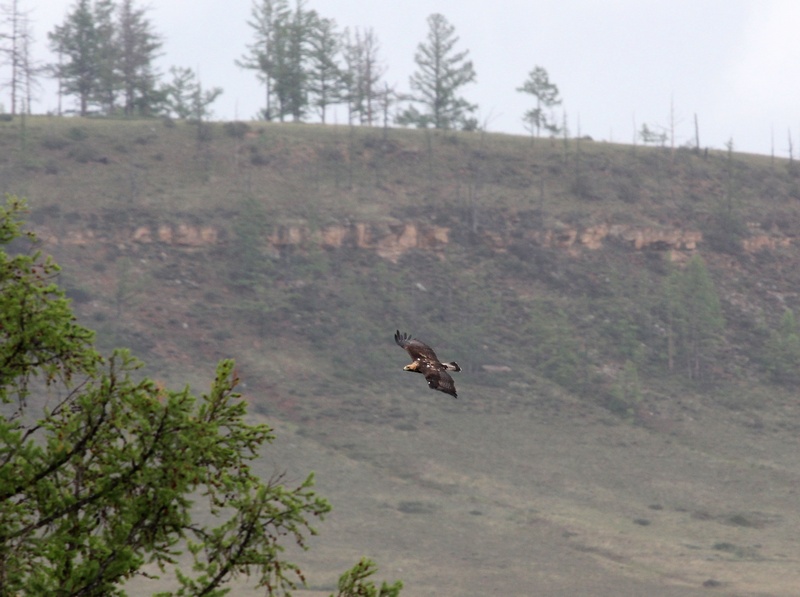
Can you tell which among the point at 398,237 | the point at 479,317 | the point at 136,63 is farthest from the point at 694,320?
the point at 136,63

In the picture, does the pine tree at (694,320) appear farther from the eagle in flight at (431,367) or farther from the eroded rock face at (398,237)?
the eagle in flight at (431,367)

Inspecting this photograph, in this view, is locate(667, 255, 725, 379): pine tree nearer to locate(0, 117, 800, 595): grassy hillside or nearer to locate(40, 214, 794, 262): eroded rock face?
locate(0, 117, 800, 595): grassy hillside

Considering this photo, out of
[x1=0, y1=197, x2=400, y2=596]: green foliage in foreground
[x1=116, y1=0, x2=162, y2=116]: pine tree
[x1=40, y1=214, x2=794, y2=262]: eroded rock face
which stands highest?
[x1=116, y1=0, x2=162, y2=116]: pine tree

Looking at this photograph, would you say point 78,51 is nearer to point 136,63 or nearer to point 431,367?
point 136,63

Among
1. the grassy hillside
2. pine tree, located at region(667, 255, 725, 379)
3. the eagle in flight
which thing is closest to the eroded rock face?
the grassy hillside

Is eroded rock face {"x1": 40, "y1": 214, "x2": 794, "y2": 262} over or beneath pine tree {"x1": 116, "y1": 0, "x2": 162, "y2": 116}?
beneath

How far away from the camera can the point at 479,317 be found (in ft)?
241

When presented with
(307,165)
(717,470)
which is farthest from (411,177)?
(717,470)

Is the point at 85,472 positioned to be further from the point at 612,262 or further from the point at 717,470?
the point at 612,262

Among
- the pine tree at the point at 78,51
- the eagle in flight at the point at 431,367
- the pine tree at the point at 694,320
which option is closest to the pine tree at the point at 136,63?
the pine tree at the point at 78,51

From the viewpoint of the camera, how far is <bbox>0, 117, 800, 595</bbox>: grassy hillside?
169 ft

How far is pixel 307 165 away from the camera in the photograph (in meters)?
87.1

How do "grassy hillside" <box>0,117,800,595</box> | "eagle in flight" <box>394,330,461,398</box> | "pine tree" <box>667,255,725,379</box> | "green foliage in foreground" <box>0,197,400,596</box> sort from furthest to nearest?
"pine tree" <box>667,255,725,379</box> < "grassy hillside" <box>0,117,800,595</box> < "eagle in flight" <box>394,330,461,398</box> < "green foliage in foreground" <box>0,197,400,596</box>

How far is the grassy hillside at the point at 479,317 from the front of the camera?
51.4 meters
